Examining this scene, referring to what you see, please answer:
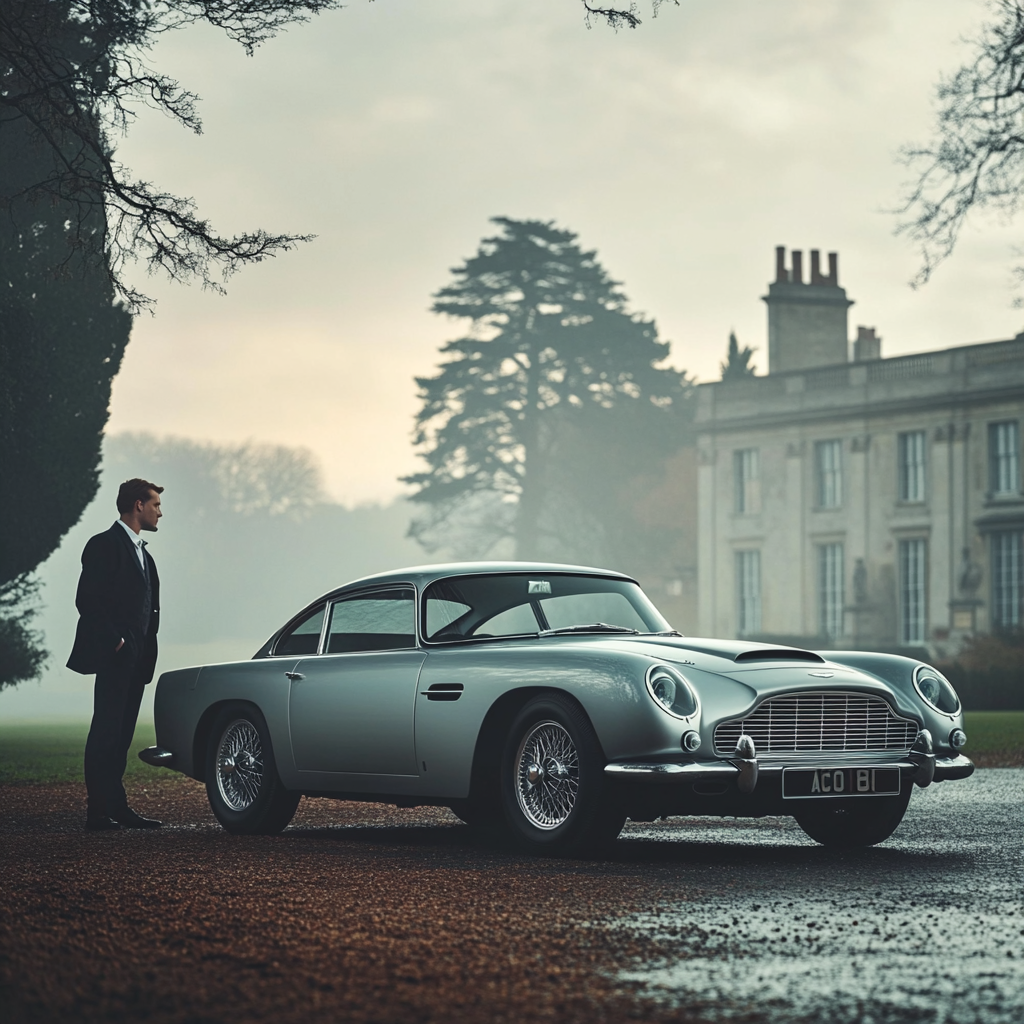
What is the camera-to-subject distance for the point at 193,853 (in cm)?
868

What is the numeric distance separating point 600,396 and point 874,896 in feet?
183

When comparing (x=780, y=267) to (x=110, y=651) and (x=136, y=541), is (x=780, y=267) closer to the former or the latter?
(x=136, y=541)

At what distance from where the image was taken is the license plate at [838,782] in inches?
315

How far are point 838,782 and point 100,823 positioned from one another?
4.46m

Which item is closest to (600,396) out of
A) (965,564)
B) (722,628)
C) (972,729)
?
(722,628)

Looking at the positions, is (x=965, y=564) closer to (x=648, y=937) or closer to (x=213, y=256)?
(x=213, y=256)

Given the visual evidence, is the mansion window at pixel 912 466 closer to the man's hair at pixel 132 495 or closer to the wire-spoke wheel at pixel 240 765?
the man's hair at pixel 132 495

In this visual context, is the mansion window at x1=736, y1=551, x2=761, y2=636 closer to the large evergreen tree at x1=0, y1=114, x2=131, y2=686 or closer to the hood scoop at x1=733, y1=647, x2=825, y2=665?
the large evergreen tree at x1=0, y1=114, x2=131, y2=686

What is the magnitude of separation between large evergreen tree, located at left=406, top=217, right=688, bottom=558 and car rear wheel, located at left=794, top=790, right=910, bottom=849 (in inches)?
2048

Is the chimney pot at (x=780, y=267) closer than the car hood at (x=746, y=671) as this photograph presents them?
No

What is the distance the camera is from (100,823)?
400 inches

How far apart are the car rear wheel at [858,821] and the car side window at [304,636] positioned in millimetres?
2958

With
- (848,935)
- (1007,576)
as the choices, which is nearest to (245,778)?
(848,935)

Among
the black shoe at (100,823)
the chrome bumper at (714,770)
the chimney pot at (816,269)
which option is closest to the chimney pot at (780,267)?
the chimney pot at (816,269)
